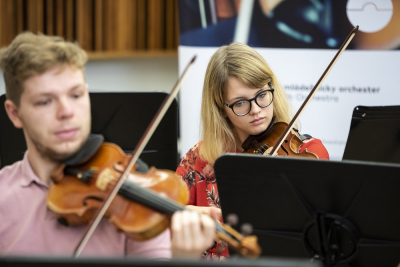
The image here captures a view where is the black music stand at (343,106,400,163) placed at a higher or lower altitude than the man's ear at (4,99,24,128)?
lower

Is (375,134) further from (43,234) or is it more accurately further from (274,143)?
(43,234)

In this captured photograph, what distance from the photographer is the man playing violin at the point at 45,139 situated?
40.9 inches

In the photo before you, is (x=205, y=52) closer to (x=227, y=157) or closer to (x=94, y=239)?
(x=227, y=157)

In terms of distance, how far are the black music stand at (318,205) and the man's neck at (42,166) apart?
395mm

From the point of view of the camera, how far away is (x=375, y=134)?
1.66 metres

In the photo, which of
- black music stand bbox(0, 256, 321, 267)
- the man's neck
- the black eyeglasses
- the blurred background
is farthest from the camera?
the blurred background

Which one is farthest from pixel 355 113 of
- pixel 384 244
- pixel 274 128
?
pixel 384 244

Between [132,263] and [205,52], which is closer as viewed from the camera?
[132,263]

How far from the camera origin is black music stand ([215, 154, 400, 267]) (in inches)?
47.1

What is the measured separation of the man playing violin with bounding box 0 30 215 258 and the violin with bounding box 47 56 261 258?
0.04 metres

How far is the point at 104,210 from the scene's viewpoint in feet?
3.32

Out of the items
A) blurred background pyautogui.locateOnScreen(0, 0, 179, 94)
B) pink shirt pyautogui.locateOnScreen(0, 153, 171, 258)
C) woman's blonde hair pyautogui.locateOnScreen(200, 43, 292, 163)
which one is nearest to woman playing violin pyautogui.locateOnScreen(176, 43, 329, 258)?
woman's blonde hair pyautogui.locateOnScreen(200, 43, 292, 163)

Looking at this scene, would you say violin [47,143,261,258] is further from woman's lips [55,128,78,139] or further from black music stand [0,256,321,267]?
black music stand [0,256,321,267]

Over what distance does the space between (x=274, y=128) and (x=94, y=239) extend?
0.87m
